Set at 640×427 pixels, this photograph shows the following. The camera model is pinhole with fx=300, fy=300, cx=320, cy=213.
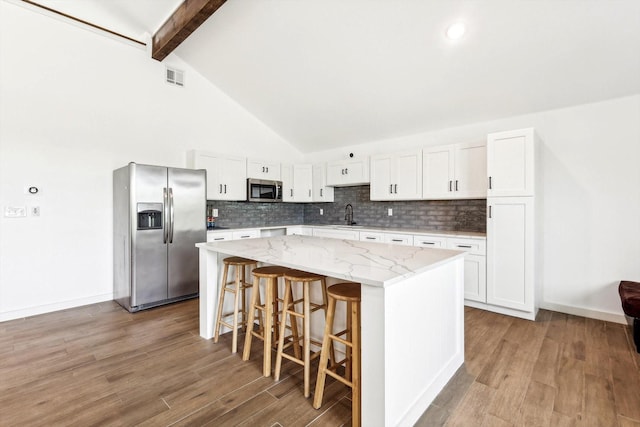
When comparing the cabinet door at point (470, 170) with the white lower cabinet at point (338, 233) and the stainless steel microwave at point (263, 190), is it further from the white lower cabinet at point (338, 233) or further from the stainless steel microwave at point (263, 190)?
the stainless steel microwave at point (263, 190)

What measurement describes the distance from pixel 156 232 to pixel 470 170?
13.0ft

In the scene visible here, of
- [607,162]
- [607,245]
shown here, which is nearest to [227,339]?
[607,245]

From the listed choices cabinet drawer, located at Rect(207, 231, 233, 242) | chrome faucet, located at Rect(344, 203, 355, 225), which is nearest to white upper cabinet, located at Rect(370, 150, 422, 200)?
chrome faucet, located at Rect(344, 203, 355, 225)

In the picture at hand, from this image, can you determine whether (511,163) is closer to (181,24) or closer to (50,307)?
(181,24)

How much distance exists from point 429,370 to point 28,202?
439 centimetres

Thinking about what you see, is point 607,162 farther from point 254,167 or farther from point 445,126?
point 254,167

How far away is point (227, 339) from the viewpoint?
2736 millimetres

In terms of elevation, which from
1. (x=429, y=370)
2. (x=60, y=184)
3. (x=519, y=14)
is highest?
A: (x=519, y=14)

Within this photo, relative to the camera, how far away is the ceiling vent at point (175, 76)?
14.5 feet

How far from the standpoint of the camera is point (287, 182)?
18.5 ft

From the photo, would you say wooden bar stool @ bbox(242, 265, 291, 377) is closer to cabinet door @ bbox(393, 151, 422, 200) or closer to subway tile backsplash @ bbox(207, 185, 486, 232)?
cabinet door @ bbox(393, 151, 422, 200)

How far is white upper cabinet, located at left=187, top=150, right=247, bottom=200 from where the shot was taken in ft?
14.7

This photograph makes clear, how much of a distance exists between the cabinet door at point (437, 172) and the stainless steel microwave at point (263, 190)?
8.33 feet

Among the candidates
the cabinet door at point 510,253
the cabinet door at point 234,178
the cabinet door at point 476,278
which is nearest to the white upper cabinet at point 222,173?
the cabinet door at point 234,178
